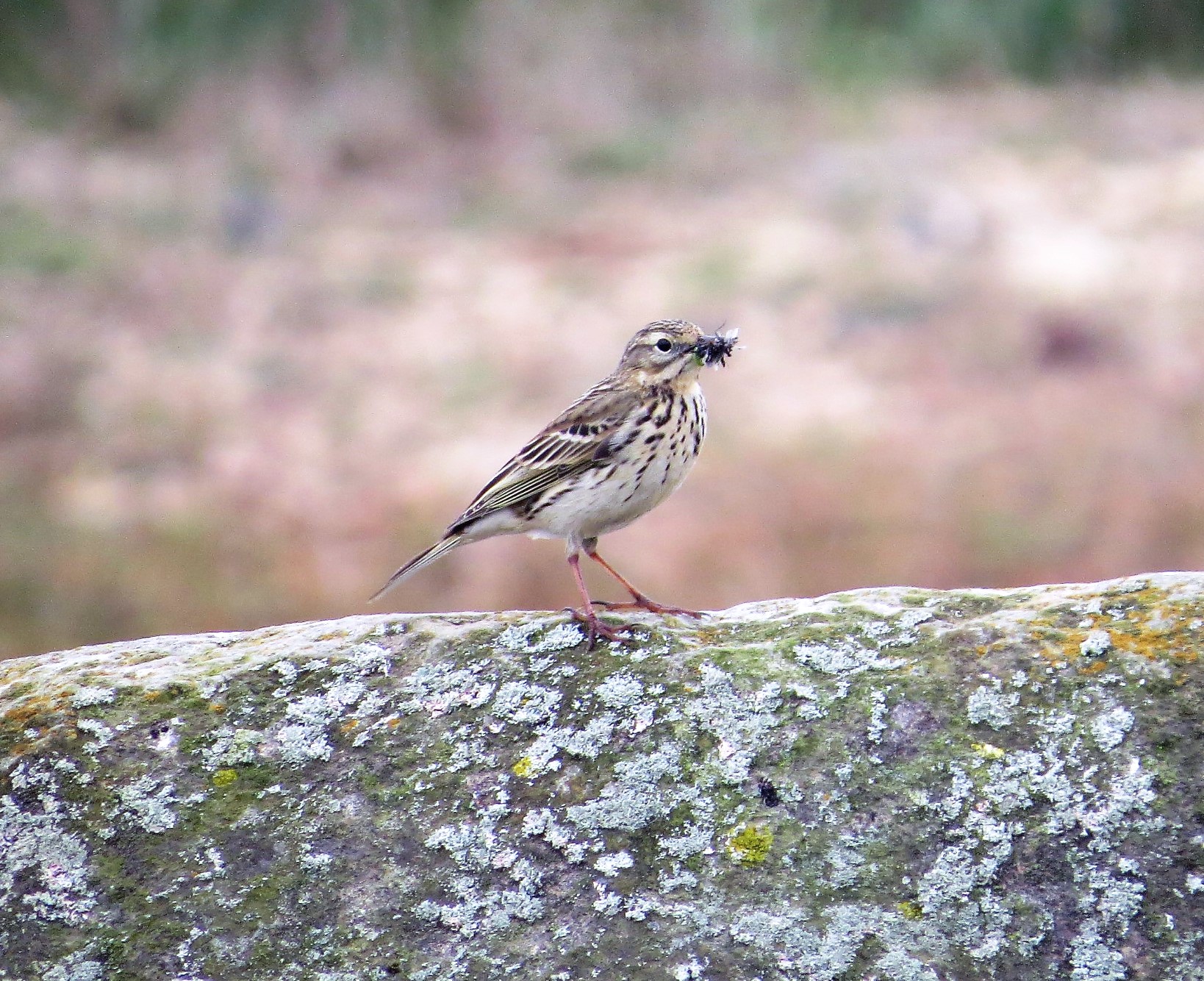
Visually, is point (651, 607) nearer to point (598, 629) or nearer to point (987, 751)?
point (598, 629)

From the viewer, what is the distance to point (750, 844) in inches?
121

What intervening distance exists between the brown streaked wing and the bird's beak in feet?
1.06

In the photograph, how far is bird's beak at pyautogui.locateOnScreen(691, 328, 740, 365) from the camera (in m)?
5.11

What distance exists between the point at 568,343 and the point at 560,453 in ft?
34.5

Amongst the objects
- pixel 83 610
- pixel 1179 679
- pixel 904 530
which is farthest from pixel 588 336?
pixel 1179 679

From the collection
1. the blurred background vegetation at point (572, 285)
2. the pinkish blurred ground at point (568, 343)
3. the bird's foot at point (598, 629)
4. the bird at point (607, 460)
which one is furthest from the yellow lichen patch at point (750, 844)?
the blurred background vegetation at point (572, 285)

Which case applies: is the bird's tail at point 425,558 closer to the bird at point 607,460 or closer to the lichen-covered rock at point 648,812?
the bird at point 607,460

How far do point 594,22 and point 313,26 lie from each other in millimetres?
5615

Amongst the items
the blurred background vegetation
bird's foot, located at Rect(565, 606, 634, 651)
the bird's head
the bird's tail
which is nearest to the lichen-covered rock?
bird's foot, located at Rect(565, 606, 634, 651)

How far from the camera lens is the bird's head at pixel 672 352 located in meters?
5.08

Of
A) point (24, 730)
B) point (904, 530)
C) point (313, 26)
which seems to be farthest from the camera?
point (313, 26)

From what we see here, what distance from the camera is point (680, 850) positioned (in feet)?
10.2

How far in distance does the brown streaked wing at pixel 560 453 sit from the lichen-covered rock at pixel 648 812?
1522 millimetres

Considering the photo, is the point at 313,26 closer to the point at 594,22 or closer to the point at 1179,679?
the point at 594,22
